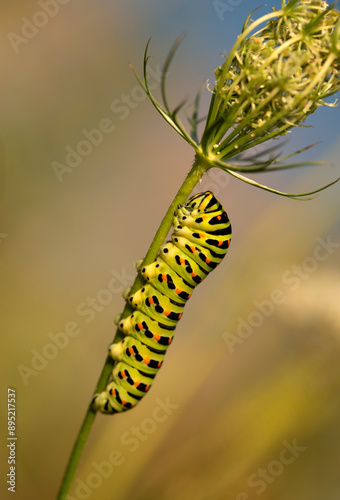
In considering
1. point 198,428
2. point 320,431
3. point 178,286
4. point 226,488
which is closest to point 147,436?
point 198,428

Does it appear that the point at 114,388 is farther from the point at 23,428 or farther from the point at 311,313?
the point at 23,428

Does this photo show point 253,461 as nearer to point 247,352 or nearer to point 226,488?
point 226,488

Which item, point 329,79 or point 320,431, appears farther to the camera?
point 320,431

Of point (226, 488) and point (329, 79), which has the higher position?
point (329, 79)

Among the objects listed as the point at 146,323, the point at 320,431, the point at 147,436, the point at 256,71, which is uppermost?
the point at 256,71

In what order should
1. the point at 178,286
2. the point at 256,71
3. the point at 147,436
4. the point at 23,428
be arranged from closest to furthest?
1. the point at 256,71
2. the point at 178,286
3. the point at 147,436
4. the point at 23,428

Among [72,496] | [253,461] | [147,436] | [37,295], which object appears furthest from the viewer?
[37,295]
